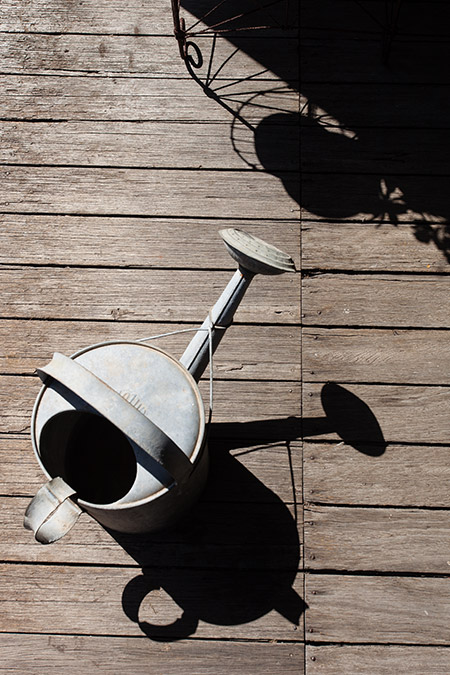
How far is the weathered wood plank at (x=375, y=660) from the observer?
157 centimetres

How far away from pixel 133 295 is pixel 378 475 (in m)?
0.99

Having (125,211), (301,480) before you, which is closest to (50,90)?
(125,211)

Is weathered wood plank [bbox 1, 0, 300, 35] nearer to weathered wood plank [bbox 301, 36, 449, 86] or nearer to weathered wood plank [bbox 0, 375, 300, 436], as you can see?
weathered wood plank [bbox 301, 36, 449, 86]

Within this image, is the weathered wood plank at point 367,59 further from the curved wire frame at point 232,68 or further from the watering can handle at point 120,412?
the watering can handle at point 120,412

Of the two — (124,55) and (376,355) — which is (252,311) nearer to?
(376,355)

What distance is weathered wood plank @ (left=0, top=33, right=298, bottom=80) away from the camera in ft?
7.67

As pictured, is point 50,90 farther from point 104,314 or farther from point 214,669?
point 214,669

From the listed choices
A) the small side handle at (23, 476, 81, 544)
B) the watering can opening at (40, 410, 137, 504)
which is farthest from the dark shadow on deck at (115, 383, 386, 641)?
the small side handle at (23, 476, 81, 544)

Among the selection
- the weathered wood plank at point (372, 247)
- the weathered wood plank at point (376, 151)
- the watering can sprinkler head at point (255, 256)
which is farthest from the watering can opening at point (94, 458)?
the weathered wood plank at point (376, 151)

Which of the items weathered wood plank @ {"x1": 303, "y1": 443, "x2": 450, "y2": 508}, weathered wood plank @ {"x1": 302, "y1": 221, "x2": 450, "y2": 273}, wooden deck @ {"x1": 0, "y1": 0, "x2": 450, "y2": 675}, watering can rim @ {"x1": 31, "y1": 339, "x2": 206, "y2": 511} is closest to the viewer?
watering can rim @ {"x1": 31, "y1": 339, "x2": 206, "y2": 511}

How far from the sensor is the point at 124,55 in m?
2.36

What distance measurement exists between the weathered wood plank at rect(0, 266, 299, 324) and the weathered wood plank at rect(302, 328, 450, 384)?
0.46ft

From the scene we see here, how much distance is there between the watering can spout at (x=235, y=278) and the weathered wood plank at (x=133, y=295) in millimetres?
400

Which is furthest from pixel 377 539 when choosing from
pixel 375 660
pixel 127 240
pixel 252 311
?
pixel 127 240
